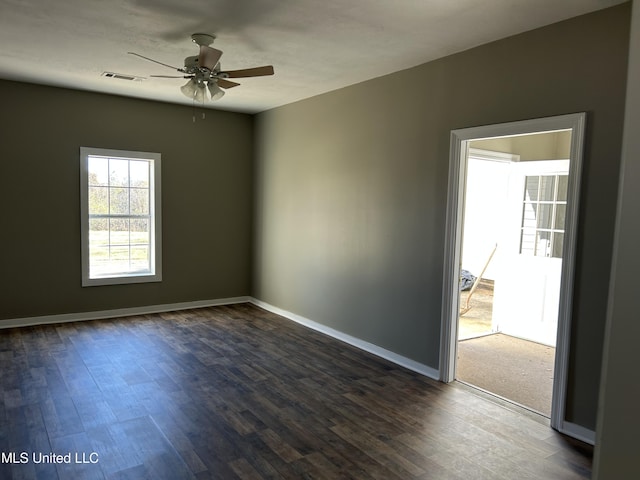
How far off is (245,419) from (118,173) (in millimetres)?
4033

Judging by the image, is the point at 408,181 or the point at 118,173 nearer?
the point at 408,181

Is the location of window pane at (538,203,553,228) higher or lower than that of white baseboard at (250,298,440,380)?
higher

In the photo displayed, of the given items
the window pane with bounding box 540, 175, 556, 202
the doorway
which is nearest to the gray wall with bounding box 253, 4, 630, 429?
the doorway

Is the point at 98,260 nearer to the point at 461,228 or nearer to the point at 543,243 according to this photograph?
the point at 461,228

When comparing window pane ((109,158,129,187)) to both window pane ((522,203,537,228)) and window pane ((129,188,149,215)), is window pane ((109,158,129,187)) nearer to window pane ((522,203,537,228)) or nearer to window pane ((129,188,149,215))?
window pane ((129,188,149,215))

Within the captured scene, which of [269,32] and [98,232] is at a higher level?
[269,32]

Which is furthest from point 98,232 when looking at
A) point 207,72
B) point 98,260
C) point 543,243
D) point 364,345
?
point 543,243

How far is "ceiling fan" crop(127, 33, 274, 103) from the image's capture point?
3389 mm

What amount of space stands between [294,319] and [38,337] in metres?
2.86

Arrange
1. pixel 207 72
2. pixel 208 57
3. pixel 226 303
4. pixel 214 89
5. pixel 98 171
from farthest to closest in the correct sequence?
pixel 226 303 → pixel 98 171 → pixel 214 89 → pixel 207 72 → pixel 208 57

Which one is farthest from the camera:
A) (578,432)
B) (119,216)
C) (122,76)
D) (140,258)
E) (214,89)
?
(140,258)

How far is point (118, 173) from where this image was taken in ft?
19.4

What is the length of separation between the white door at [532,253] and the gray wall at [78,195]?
143 inches

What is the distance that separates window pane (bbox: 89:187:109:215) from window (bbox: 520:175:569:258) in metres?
5.11
